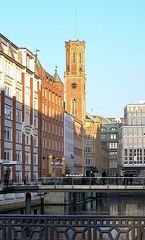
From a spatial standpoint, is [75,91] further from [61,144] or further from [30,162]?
[30,162]

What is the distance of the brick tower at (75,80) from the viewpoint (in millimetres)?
190250

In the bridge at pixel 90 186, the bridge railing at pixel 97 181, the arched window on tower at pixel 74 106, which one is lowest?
the bridge at pixel 90 186

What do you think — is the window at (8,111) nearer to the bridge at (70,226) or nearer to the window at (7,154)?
the window at (7,154)

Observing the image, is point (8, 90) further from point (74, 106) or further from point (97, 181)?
point (74, 106)

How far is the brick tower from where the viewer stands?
624 ft

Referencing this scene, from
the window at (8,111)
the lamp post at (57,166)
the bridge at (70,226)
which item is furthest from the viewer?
the lamp post at (57,166)

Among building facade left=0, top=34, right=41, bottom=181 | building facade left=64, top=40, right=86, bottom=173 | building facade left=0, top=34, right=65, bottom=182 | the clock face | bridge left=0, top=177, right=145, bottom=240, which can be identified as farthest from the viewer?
the clock face

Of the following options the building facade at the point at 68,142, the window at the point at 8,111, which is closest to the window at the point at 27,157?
the window at the point at 8,111

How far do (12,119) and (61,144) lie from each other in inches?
1713

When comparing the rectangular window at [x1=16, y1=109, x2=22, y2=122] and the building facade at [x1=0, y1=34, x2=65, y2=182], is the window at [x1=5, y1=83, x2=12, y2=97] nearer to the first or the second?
the building facade at [x1=0, y1=34, x2=65, y2=182]

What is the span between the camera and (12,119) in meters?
87.9

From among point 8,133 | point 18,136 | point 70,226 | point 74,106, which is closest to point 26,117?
point 18,136

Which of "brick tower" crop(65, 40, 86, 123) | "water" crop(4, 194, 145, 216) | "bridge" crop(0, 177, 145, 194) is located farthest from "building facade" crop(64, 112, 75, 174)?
"bridge" crop(0, 177, 145, 194)

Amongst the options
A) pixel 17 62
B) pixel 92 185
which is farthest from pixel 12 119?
pixel 92 185
